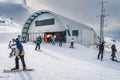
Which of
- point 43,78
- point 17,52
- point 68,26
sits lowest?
point 43,78

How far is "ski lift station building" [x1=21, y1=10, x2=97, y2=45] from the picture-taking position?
35031mm

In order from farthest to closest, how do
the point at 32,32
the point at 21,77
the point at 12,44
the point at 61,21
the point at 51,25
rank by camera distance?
the point at 32,32, the point at 51,25, the point at 61,21, the point at 12,44, the point at 21,77

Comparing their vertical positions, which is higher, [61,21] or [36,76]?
[61,21]

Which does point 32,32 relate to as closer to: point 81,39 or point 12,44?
point 81,39

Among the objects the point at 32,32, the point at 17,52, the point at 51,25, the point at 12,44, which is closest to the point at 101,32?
the point at 51,25

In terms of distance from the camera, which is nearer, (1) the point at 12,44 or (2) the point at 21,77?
(2) the point at 21,77

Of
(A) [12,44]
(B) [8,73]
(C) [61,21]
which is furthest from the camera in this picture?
(C) [61,21]

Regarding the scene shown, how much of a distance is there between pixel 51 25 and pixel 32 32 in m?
5.92

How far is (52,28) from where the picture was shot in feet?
120

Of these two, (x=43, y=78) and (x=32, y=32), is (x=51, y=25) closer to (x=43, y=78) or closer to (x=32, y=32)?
(x=32, y=32)

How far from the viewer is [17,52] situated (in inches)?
434

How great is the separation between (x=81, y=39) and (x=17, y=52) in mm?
27504

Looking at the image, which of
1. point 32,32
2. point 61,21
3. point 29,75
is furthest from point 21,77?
point 32,32

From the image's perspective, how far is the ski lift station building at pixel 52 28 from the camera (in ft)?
115
